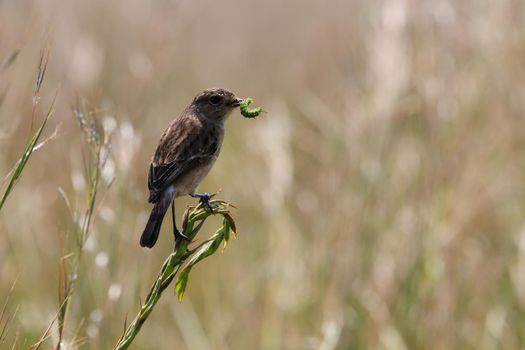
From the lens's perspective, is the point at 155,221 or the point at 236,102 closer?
the point at 155,221

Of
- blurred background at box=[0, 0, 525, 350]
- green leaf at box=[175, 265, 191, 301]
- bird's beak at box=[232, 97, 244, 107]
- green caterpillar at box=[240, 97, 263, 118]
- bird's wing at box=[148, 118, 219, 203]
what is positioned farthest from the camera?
blurred background at box=[0, 0, 525, 350]

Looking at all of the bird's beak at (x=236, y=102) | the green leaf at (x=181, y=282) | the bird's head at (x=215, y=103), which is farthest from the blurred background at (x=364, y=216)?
the green leaf at (x=181, y=282)

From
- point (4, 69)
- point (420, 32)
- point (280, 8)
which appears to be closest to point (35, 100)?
point (4, 69)

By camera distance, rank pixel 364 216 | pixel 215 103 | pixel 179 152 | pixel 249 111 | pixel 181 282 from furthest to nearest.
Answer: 1. pixel 364 216
2. pixel 215 103
3. pixel 179 152
4. pixel 249 111
5. pixel 181 282

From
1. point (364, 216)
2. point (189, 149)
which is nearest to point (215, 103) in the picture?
point (189, 149)

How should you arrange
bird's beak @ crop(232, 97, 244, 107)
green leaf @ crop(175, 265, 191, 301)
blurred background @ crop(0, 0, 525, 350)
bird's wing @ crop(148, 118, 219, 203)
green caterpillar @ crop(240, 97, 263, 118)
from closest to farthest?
1. green leaf @ crop(175, 265, 191, 301)
2. green caterpillar @ crop(240, 97, 263, 118)
3. bird's wing @ crop(148, 118, 219, 203)
4. bird's beak @ crop(232, 97, 244, 107)
5. blurred background @ crop(0, 0, 525, 350)

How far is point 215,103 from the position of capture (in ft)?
7.58

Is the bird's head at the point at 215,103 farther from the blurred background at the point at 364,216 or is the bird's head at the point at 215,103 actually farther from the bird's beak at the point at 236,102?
the blurred background at the point at 364,216

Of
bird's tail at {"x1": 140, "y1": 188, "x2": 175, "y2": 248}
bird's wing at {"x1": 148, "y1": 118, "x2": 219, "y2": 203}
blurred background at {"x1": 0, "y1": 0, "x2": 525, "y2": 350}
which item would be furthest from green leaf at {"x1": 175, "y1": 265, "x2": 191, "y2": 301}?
blurred background at {"x1": 0, "y1": 0, "x2": 525, "y2": 350}

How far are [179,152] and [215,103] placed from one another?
203 mm

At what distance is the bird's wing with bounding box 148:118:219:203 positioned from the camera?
213 centimetres

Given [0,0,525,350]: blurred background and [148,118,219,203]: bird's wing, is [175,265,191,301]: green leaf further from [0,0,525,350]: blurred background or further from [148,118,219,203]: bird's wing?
[0,0,525,350]: blurred background

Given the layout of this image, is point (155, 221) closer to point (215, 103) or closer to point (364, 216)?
point (215, 103)

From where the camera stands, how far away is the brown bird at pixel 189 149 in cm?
213
